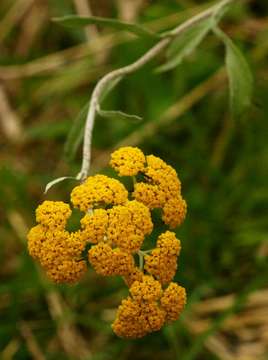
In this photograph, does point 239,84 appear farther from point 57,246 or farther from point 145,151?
point 57,246

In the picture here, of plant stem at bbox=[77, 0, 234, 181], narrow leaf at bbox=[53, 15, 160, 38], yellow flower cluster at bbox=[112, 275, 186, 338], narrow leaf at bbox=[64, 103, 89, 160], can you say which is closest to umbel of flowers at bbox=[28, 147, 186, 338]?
yellow flower cluster at bbox=[112, 275, 186, 338]

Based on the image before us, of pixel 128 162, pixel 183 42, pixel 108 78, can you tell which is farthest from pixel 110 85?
pixel 128 162

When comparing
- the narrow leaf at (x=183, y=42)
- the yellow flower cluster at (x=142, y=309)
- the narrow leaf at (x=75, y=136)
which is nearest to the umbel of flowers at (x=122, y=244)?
the yellow flower cluster at (x=142, y=309)

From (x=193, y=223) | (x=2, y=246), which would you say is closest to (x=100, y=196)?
(x=193, y=223)

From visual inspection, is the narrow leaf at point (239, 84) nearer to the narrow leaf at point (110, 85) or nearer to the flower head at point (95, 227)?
the narrow leaf at point (110, 85)

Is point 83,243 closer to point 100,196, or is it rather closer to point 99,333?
point 100,196
